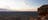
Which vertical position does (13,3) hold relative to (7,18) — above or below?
above

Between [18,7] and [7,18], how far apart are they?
0.21 meters

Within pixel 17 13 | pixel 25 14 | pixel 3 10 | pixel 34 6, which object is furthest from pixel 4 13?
pixel 34 6

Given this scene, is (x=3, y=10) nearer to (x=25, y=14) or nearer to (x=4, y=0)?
(x=4, y=0)

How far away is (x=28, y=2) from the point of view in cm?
135

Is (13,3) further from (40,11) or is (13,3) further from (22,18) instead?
(40,11)

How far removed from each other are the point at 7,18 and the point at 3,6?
0.57ft

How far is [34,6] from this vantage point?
4.43 feet

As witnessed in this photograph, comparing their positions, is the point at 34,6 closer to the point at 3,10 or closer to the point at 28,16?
the point at 28,16

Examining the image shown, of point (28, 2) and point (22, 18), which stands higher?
point (28, 2)

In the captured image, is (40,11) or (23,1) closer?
(40,11)

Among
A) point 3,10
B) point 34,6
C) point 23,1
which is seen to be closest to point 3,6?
point 3,10

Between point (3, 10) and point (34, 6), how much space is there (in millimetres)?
416

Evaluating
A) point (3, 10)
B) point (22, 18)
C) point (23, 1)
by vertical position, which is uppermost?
point (23, 1)

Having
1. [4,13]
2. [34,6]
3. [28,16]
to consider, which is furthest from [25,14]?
[4,13]
